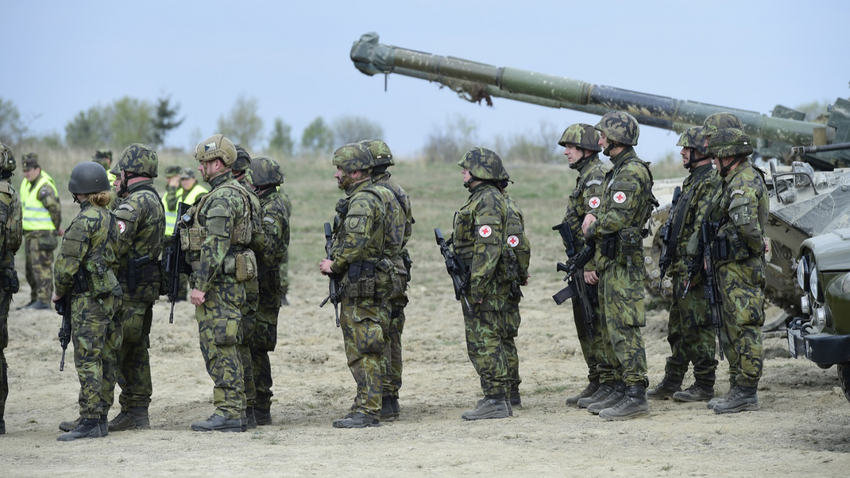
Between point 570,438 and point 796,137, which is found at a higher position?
point 796,137

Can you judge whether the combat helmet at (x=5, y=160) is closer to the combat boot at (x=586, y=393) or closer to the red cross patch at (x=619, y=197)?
the red cross patch at (x=619, y=197)

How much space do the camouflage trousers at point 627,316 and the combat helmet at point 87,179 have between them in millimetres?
3878

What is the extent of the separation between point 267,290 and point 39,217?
700 centimetres

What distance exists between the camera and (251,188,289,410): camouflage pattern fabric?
26.2ft

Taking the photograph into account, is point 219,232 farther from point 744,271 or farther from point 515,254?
point 744,271

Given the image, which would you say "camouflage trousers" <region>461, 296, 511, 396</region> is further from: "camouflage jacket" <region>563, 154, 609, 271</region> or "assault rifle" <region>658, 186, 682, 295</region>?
"assault rifle" <region>658, 186, 682, 295</region>

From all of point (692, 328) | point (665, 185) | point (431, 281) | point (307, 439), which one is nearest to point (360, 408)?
point (307, 439)

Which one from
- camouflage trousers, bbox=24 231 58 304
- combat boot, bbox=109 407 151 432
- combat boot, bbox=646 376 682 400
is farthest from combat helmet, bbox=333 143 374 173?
camouflage trousers, bbox=24 231 58 304

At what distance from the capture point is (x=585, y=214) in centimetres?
822

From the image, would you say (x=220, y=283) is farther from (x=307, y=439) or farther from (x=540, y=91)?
(x=540, y=91)

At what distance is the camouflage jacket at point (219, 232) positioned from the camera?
7258 mm

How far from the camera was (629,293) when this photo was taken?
7.62 metres

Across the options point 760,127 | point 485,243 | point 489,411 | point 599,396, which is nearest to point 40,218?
point 485,243

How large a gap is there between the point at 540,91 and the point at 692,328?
582 centimetres
